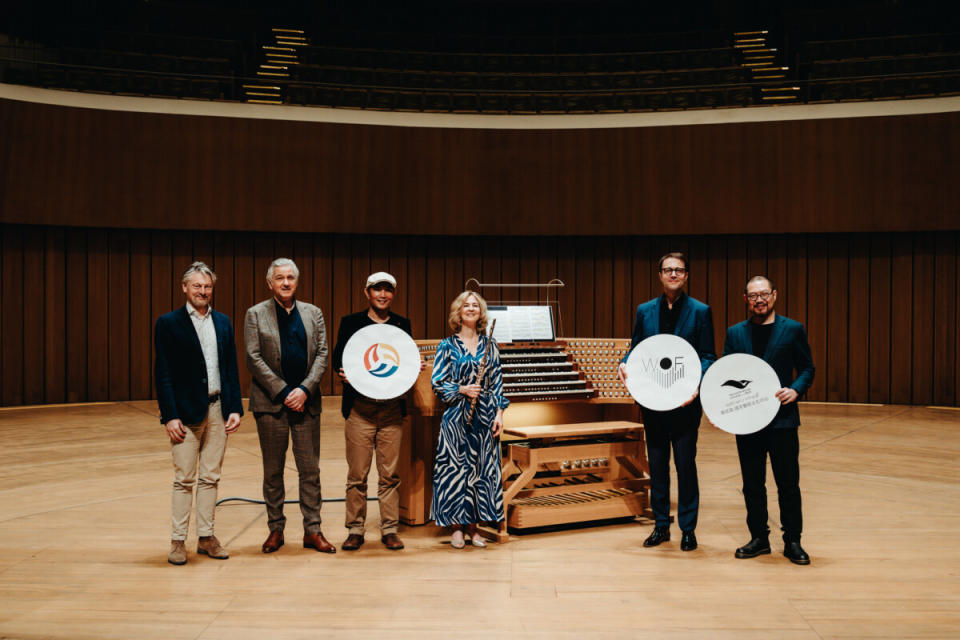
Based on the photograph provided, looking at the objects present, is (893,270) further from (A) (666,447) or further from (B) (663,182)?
(A) (666,447)

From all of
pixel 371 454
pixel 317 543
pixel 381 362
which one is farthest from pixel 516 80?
pixel 317 543

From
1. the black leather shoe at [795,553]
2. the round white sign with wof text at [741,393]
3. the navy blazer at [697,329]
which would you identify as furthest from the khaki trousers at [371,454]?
the black leather shoe at [795,553]

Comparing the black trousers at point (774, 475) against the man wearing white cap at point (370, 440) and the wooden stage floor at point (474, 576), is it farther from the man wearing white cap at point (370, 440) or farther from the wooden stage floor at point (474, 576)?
the man wearing white cap at point (370, 440)

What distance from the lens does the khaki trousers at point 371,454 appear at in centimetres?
414

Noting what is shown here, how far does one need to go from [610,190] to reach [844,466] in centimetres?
530

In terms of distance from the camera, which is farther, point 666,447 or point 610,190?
point 610,190

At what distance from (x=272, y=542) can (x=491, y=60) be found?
32.5 ft

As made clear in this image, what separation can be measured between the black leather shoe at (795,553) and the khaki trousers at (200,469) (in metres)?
2.92

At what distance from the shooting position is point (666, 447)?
169 inches

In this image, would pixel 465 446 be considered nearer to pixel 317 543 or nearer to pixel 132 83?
pixel 317 543

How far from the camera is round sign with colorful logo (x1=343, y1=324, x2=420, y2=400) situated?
160 inches

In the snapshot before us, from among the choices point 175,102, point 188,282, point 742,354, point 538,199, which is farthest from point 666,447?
point 175,102

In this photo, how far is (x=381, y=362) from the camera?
412 cm

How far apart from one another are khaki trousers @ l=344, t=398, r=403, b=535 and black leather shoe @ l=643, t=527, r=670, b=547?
54.5 inches
